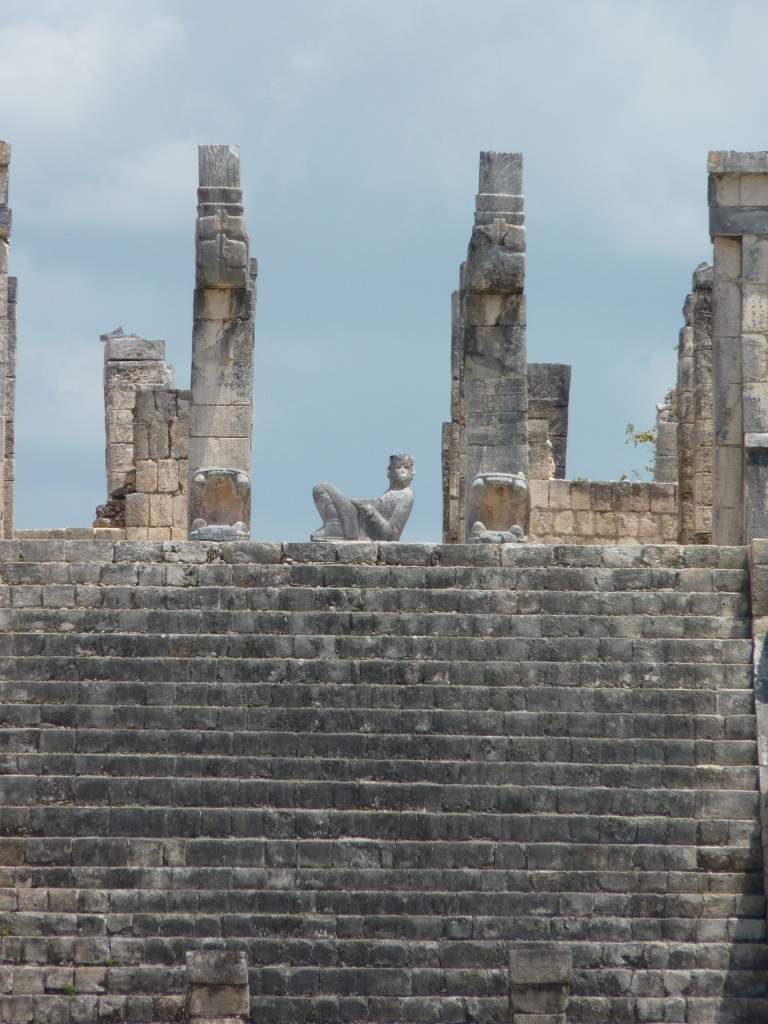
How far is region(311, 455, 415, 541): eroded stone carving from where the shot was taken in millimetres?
24234

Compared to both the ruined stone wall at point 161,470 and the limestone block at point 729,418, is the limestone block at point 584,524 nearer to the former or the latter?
the ruined stone wall at point 161,470

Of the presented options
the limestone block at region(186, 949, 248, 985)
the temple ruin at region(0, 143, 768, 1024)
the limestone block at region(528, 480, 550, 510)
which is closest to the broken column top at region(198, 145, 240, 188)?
the temple ruin at region(0, 143, 768, 1024)

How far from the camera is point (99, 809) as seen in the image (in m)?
20.1

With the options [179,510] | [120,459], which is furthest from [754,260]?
[120,459]

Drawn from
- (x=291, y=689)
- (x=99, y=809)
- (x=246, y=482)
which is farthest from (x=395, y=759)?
(x=246, y=482)

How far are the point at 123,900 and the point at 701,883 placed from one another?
4.37m

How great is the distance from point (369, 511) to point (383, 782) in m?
4.71

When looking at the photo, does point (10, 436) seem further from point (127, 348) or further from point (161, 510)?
point (127, 348)

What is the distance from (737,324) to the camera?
2464 cm

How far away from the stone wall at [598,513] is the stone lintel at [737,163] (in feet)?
17.3

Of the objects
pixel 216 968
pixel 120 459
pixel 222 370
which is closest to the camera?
pixel 216 968

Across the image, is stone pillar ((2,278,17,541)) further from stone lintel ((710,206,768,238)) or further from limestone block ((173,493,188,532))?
stone lintel ((710,206,768,238))

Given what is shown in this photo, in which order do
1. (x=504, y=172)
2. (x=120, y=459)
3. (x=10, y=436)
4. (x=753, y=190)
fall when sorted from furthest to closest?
(x=120, y=459) < (x=10, y=436) < (x=753, y=190) < (x=504, y=172)

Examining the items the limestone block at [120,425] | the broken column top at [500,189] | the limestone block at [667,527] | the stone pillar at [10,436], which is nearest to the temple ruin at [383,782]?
the broken column top at [500,189]
